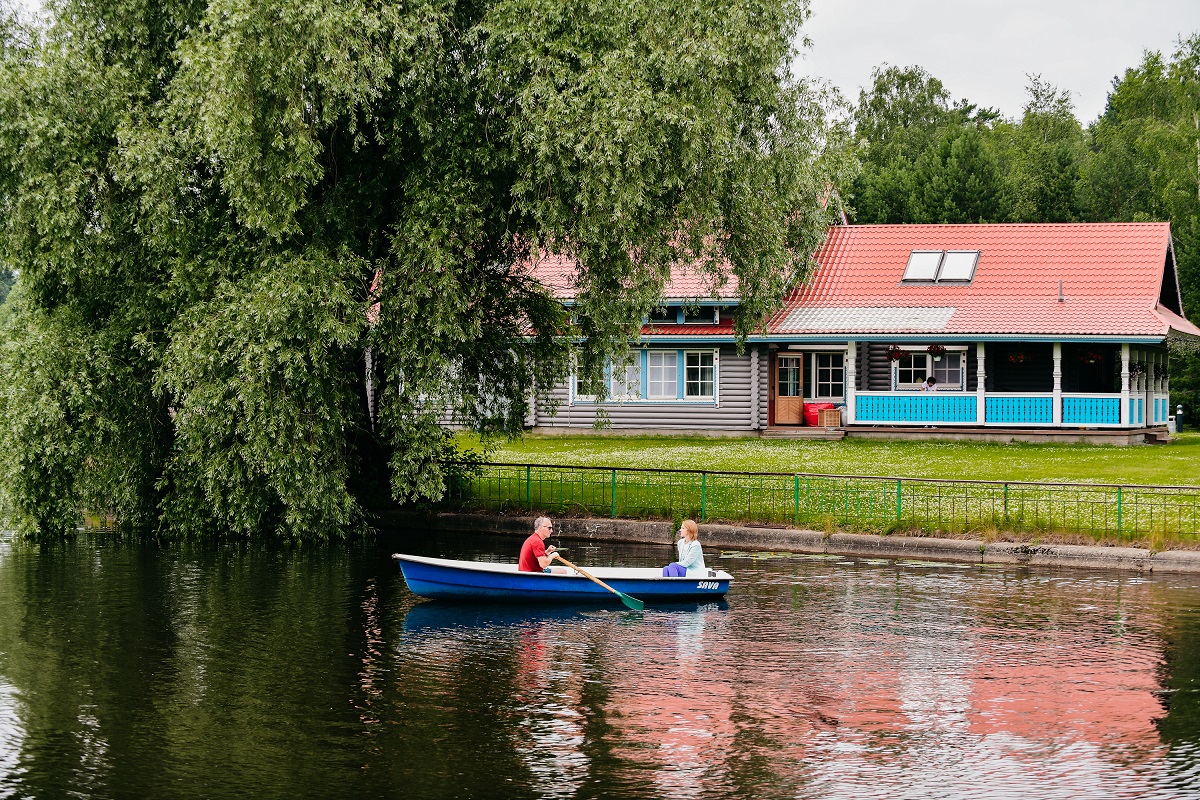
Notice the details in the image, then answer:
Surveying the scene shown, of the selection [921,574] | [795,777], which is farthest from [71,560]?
[795,777]

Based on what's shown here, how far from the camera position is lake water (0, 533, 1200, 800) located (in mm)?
9883

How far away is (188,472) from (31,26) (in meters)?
8.25

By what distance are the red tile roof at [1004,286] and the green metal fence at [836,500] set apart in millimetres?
12228

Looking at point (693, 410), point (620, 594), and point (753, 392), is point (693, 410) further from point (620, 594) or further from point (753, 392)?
point (620, 594)

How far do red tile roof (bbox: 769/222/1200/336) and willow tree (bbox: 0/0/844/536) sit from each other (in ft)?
44.9

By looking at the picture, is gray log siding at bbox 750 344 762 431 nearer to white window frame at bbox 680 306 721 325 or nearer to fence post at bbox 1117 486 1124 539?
white window frame at bbox 680 306 721 325

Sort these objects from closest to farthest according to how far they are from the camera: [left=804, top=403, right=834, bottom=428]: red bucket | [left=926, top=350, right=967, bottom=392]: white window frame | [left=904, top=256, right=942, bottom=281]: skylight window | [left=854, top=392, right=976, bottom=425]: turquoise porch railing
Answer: [left=854, top=392, right=976, bottom=425]: turquoise porch railing
[left=926, top=350, right=967, bottom=392]: white window frame
[left=804, top=403, right=834, bottom=428]: red bucket
[left=904, top=256, right=942, bottom=281]: skylight window

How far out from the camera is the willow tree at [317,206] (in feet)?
67.1

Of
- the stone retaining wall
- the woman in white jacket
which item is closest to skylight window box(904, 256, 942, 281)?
the stone retaining wall

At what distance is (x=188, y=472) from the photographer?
22312 mm

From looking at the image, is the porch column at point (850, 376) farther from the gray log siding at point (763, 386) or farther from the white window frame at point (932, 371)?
the gray log siding at point (763, 386)

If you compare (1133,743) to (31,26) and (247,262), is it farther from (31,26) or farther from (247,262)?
(31,26)

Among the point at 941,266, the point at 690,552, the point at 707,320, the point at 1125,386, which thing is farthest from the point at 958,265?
the point at 690,552

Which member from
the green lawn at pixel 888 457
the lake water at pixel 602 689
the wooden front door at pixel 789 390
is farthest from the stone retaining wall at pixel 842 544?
the wooden front door at pixel 789 390
